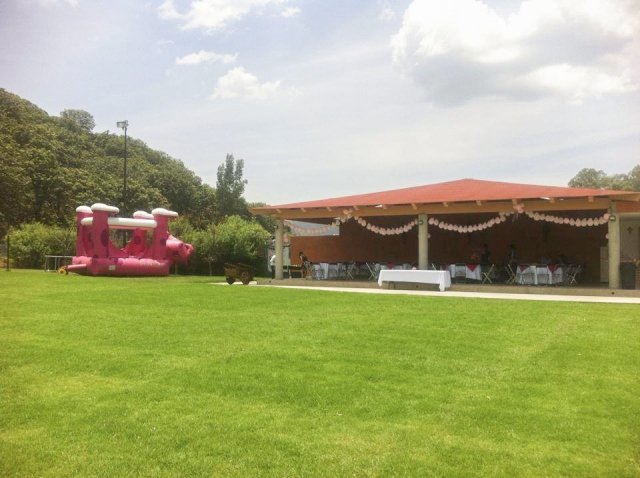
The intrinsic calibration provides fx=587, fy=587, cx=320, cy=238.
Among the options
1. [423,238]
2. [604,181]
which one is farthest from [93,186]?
[604,181]

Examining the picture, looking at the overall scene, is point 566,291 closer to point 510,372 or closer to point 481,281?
point 481,281

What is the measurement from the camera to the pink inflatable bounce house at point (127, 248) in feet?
70.6

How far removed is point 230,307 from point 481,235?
13.5m

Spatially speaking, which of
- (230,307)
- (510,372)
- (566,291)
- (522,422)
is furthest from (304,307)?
(566,291)

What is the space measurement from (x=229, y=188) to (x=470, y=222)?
31499mm

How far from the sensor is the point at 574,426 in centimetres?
470

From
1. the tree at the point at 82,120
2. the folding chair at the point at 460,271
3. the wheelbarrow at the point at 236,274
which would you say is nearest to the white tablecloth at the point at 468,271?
the folding chair at the point at 460,271

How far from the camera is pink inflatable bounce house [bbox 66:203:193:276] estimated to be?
21516mm

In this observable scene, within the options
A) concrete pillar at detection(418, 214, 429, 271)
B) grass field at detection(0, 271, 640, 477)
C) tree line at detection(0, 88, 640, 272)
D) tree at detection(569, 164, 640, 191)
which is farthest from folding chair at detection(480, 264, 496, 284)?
tree at detection(569, 164, 640, 191)

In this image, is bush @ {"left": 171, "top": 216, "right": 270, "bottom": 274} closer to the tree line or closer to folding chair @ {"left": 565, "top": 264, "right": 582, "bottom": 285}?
the tree line

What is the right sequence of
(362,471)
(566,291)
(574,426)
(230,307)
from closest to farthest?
(362,471) < (574,426) < (230,307) < (566,291)

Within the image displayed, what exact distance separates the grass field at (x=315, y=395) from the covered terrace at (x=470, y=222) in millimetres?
7365

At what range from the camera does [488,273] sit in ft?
59.7

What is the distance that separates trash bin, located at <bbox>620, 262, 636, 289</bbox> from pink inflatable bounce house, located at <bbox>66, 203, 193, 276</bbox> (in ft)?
51.6
